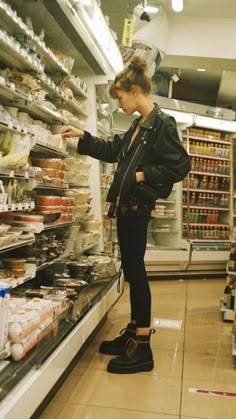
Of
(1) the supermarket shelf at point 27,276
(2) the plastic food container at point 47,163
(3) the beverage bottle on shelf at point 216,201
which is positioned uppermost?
(2) the plastic food container at point 47,163

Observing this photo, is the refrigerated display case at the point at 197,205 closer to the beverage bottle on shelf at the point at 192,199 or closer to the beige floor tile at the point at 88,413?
the beverage bottle on shelf at the point at 192,199

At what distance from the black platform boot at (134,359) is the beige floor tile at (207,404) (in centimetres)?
28

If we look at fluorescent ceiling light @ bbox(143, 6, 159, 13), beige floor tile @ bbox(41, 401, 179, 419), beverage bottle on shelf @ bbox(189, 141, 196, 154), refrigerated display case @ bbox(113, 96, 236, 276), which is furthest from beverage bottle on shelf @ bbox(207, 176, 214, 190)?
beige floor tile @ bbox(41, 401, 179, 419)

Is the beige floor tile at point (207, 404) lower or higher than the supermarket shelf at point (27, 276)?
lower

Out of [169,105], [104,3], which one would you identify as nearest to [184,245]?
[169,105]

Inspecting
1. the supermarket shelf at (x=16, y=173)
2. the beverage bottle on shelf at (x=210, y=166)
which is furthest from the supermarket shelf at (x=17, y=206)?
the beverage bottle on shelf at (x=210, y=166)

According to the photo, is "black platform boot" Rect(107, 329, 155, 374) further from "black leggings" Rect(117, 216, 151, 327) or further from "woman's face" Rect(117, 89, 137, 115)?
"woman's face" Rect(117, 89, 137, 115)

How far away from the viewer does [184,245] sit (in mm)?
7008

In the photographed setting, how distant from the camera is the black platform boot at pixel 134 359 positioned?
280cm

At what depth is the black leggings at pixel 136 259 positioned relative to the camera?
2832mm

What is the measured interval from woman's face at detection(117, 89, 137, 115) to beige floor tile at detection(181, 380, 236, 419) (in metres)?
1.69

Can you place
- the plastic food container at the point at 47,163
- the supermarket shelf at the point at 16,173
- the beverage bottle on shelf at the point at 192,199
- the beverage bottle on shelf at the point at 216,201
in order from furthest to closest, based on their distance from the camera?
the beverage bottle on shelf at the point at 216,201, the beverage bottle on shelf at the point at 192,199, the plastic food container at the point at 47,163, the supermarket shelf at the point at 16,173

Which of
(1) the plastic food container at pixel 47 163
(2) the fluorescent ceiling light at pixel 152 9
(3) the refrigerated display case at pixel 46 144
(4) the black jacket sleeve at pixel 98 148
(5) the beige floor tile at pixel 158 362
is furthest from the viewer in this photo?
(2) the fluorescent ceiling light at pixel 152 9

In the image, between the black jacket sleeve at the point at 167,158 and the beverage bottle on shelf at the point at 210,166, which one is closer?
the black jacket sleeve at the point at 167,158
